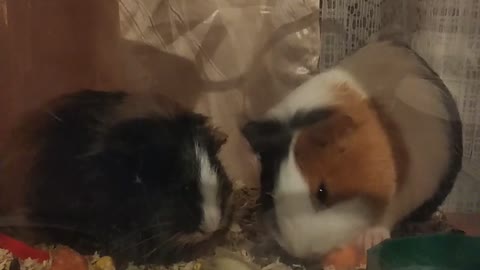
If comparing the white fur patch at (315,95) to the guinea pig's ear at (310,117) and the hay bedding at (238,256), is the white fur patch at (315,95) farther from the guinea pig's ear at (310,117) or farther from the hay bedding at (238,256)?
the hay bedding at (238,256)

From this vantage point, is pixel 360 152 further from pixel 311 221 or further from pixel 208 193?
pixel 208 193

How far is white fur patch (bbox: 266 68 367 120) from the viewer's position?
1.12 m

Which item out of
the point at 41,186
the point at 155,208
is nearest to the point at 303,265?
the point at 155,208

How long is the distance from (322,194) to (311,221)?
4 cm

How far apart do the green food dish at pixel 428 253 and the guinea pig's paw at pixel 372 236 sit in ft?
0.29

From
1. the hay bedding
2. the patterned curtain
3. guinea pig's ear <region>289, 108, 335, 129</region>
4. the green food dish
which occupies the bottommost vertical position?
the hay bedding

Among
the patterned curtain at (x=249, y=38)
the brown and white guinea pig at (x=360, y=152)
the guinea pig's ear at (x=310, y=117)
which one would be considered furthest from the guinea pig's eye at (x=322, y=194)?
the patterned curtain at (x=249, y=38)

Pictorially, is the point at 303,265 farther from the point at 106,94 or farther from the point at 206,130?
the point at 106,94

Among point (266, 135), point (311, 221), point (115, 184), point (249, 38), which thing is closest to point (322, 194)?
point (311, 221)

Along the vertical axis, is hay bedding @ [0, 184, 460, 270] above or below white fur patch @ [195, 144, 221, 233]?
below

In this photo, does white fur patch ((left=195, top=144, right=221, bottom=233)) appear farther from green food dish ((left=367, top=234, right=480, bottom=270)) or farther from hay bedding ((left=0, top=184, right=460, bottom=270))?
green food dish ((left=367, top=234, right=480, bottom=270))

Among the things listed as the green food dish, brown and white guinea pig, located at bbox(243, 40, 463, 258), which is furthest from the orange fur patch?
the green food dish

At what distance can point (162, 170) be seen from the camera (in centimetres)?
105

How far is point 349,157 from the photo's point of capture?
1.04 meters
